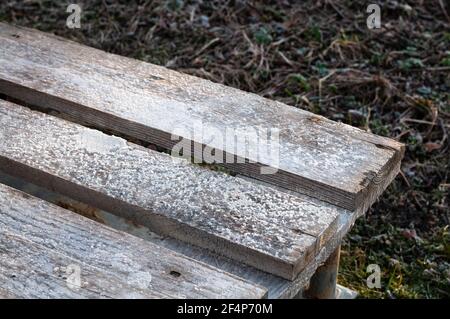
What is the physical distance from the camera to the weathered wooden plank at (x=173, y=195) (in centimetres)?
166

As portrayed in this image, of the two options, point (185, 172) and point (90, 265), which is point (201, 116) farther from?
point (90, 265)

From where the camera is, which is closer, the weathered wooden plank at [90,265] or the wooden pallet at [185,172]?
the weathered wooden plank at [90,265]

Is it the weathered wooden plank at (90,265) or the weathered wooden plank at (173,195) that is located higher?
the weathered wooden plank at (173,195)

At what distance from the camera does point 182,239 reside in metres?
1.72

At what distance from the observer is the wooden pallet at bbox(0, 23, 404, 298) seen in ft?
5.38

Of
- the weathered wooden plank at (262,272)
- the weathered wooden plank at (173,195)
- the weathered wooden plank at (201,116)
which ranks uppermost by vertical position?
the weathered wooden plank at (201,116)

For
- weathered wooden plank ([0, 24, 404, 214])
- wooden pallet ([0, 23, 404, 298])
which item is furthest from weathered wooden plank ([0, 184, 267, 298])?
weathered wooden plank ([0, 24, 404, 214])

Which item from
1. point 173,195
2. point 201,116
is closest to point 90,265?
point 173,195

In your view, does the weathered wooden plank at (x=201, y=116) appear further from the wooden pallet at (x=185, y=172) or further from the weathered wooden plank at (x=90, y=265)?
the weathered wooden plank at (x=90, y=265)

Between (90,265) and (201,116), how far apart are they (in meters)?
0.56

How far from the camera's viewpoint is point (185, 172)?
6.02 feet

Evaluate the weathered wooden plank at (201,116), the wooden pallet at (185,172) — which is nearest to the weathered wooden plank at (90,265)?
the wooden pallet at (185,172)
